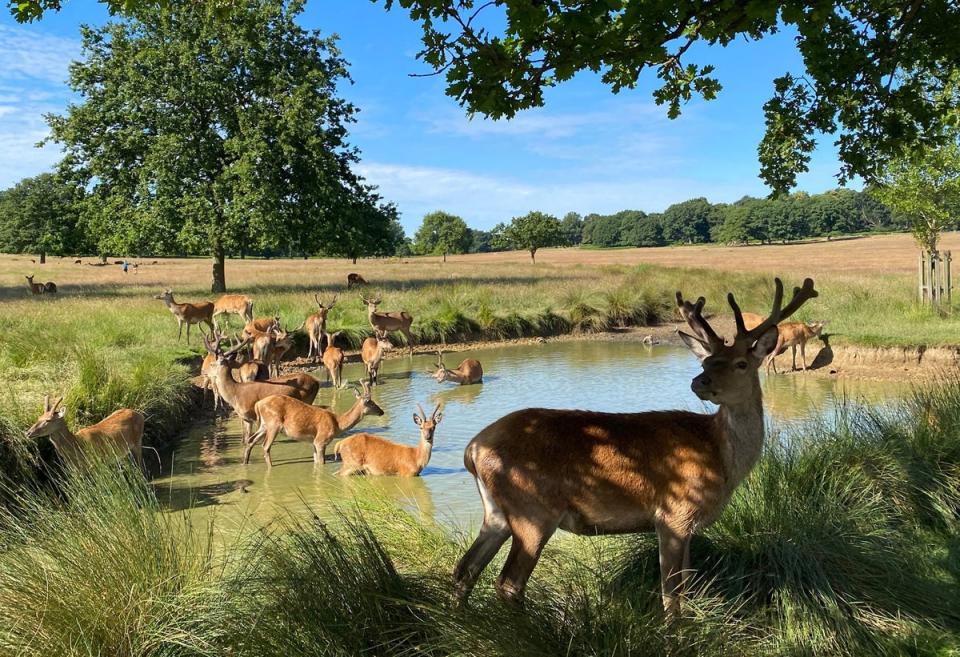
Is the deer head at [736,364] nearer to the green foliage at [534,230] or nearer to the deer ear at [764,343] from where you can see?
the deer ear at [764,343]

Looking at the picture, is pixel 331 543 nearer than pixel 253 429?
Yes

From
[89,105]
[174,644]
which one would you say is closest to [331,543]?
[174,644]

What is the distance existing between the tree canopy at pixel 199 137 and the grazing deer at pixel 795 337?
17.4 meters

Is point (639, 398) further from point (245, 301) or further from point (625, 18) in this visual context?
point (245, 301)

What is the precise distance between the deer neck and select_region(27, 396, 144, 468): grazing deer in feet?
19.1

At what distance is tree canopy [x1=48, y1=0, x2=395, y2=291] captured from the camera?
89.5 feet

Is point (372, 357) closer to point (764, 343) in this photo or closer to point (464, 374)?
point (464, 374)

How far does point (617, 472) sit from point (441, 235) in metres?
108

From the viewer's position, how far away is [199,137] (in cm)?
2833

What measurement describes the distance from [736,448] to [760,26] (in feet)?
16.2

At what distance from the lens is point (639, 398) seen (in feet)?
46.8

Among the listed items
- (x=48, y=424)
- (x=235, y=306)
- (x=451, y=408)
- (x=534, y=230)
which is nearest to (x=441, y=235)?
(x=534, y=230)

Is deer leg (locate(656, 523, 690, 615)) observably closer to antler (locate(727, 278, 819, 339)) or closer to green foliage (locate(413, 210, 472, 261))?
antler (locate(727, 278, 819, 339))

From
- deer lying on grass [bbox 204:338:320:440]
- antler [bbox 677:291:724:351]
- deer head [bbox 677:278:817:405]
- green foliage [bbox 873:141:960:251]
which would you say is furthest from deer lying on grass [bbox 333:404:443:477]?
green foliage [bbox 873:141:960:251]
